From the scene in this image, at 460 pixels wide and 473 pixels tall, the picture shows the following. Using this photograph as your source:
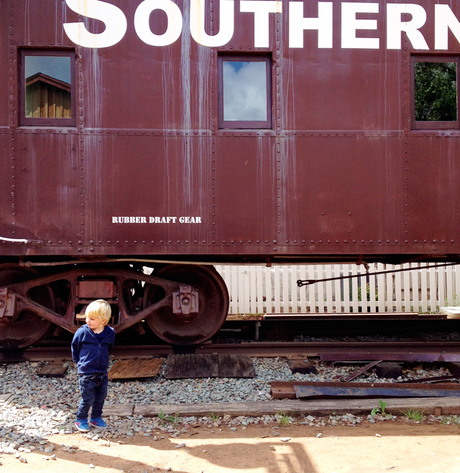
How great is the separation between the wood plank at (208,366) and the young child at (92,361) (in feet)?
3.92

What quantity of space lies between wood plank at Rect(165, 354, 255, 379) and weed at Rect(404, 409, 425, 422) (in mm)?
1623

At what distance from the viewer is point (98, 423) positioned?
3750mm

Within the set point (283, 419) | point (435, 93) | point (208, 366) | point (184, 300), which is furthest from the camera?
point (184, 300)

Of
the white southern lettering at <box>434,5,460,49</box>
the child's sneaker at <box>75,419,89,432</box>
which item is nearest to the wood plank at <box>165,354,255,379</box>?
the child's sneaker at <box>75,419,89,432</box>

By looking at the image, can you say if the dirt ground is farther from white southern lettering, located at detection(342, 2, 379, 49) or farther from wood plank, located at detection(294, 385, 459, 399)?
white southern lettering, located at detection(342, 2, 379, 49)

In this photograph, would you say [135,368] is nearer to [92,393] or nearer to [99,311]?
[92,393]

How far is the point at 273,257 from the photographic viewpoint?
5832mm

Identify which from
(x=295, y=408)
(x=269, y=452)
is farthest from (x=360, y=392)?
(x=269, y=452)

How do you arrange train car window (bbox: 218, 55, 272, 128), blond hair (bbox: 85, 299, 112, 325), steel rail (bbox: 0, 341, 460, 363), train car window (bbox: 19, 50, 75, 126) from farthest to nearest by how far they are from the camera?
steel rail (bbox: 0, 341, 460, 363)
train car window (bbox: 218, 55, 272, 128)
train car window (bbox: 19, 50, 75, 126)
blond hair (bbox: 85, 299, 112, 325)

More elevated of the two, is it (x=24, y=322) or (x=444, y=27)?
(x=444, y=27)

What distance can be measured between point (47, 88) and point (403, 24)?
3.96 metres

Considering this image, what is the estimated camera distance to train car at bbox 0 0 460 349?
4.87 metres

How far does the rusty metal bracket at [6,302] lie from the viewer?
16.9ft

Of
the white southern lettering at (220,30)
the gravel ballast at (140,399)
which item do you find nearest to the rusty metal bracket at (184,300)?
the gravel ballast at (140,399)
